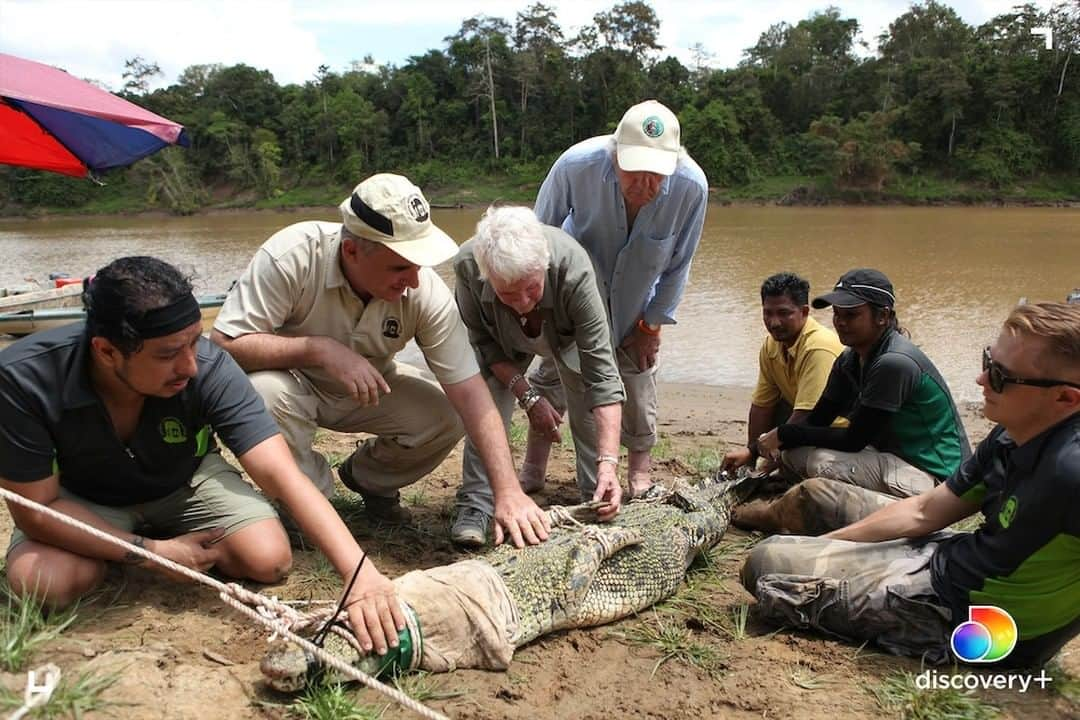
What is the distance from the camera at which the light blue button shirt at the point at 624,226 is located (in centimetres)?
359

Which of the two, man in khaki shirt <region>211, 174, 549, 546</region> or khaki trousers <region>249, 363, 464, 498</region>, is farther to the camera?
khaki trousers <region>249, 363, 464, 498</region>

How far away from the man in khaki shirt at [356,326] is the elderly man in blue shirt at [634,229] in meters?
0.91

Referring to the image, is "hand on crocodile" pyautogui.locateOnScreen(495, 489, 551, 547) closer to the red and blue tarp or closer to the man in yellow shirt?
the man in yellow shirt

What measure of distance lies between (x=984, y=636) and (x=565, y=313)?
6.02 feet

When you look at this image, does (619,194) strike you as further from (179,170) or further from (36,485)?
(179,170)

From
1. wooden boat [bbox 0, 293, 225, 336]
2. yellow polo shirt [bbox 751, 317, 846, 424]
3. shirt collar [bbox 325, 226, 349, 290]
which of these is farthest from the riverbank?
shirt collar [bbox 325, 226, 349, 290]

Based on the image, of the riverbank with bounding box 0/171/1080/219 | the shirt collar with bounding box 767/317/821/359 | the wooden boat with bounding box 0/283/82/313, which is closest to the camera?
the shirt collar with bounding box 767/317/821/359

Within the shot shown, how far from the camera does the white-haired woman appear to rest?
283 centimetres

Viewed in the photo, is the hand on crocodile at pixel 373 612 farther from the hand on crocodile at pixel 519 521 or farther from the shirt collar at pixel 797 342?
the shirt collar at pixel 797 342

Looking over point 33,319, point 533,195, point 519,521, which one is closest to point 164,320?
point 519,521

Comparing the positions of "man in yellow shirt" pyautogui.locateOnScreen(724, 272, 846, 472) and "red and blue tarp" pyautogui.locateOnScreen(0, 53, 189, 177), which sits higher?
"red and blue tarp" pyautogui.locateOnScreen(0, 53, 189, 177)

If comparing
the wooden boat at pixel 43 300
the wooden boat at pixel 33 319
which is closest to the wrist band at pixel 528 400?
the wooden boat at pixel 33 319

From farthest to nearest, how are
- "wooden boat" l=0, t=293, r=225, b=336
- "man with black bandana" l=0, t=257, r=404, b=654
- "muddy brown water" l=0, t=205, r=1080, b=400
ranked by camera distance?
"wooden boat" l=0, t=293, r=225, b=336, "muddy brown water" l=0, t=205, r=1080, b=400, "man with black bandana" l=0, t=257, r=404, b=654

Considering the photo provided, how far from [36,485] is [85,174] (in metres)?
3.05
